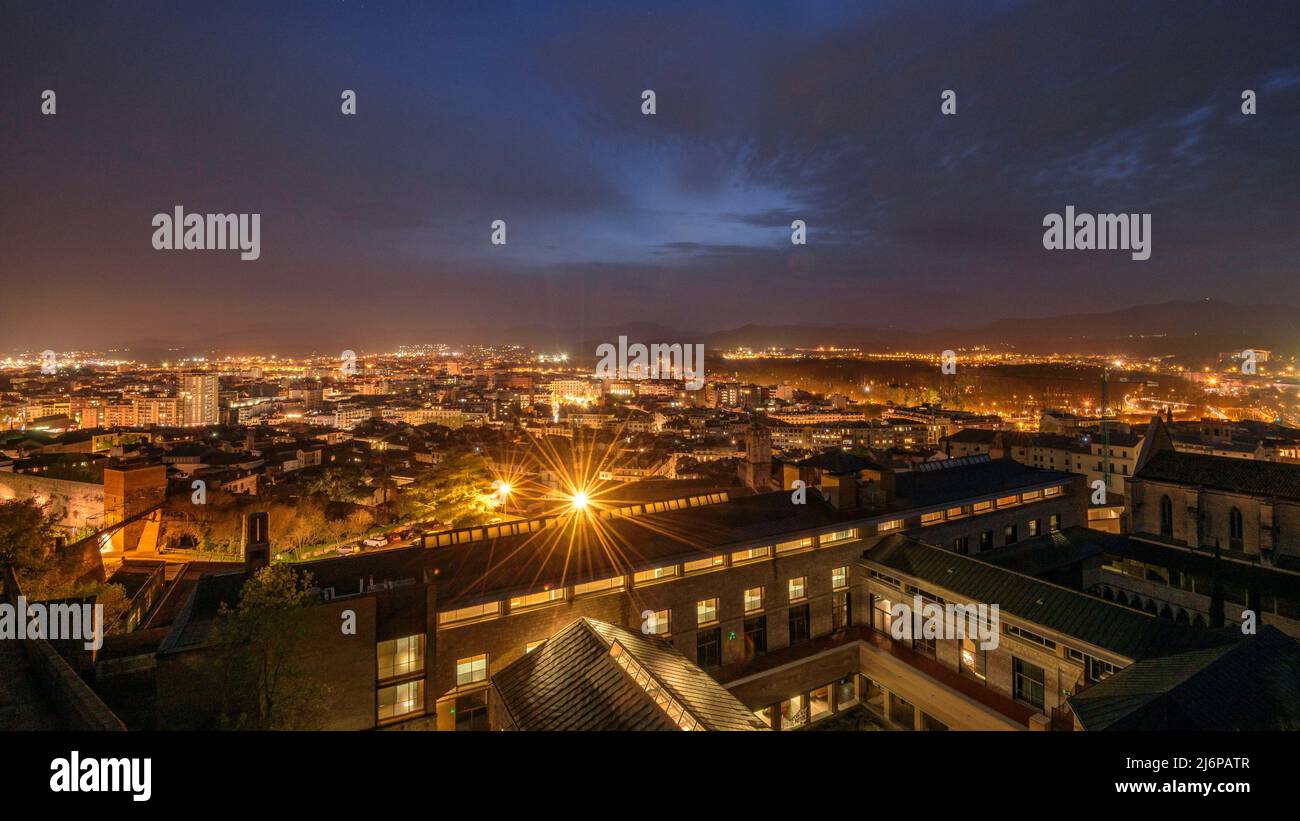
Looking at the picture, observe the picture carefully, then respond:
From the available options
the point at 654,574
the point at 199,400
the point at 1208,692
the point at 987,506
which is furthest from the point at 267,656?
the point at 199,400

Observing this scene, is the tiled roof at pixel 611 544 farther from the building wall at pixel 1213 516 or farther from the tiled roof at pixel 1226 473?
the tiled roof at pixel 1226 473

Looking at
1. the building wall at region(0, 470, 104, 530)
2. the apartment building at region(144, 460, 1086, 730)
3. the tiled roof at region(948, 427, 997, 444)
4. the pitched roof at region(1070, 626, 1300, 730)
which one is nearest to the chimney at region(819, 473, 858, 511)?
the apartment building at region(144, 460, 1086, 730)

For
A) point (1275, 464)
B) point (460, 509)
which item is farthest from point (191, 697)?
point (1275, 464)

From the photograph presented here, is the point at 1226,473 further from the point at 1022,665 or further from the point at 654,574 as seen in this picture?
the point at 654,574

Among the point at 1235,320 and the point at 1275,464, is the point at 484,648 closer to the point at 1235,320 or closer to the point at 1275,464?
the point at 1275,464

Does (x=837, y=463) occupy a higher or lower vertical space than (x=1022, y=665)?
higher

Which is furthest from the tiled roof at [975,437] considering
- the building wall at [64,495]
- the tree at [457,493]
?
the building wall at [64,495]

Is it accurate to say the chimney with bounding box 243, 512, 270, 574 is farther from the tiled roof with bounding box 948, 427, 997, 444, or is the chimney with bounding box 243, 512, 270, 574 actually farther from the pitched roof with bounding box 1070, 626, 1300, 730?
the tiled roof with bounding box 948, 427, 997, 444
